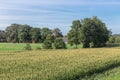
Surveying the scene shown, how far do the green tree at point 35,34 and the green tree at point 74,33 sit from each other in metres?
37.3

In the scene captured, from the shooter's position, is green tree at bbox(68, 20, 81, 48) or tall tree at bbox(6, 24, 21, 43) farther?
tall tree at bbox(6, 24, 21, 43)

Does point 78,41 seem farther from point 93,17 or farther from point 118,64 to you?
point 118,64

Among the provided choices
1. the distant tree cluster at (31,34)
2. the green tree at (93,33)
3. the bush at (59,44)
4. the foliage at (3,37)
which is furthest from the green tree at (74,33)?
the foliage at (3,37)

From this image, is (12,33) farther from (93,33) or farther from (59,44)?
(59,44)

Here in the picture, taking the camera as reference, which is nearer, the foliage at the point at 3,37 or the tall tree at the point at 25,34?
the tall tree at the point at 25,34

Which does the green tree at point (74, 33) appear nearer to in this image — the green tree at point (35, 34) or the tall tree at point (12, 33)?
the green tree at point (35, 34)

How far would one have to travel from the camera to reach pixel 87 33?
3814 inches

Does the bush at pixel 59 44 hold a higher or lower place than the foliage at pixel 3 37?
lower

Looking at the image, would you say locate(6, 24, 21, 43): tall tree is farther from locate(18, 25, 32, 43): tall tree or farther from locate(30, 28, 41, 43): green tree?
locate(30, 28, 41, 43): green tree

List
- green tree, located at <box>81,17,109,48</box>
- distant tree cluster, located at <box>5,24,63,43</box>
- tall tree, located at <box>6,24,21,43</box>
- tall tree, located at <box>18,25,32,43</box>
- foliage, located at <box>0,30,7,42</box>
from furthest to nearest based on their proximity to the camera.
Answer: foliage, located at <box>0,30,7,42</box> → tall tree, located at <box>6,24,21,43</box> → tall tree, located at <box>18,25,32,43</box> → distant tree cluster, located at <box>5,24,63,43</box> → green tree, located at <box>81,17,109,48</box>

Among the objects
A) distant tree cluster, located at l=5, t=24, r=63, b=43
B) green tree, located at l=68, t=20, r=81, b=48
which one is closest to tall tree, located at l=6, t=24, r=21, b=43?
distant tree cluster, located at l=5, t=24, r=63, b=43

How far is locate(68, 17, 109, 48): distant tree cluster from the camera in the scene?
319ft

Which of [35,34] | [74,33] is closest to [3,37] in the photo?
[35,34]

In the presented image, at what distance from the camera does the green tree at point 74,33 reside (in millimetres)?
99188
